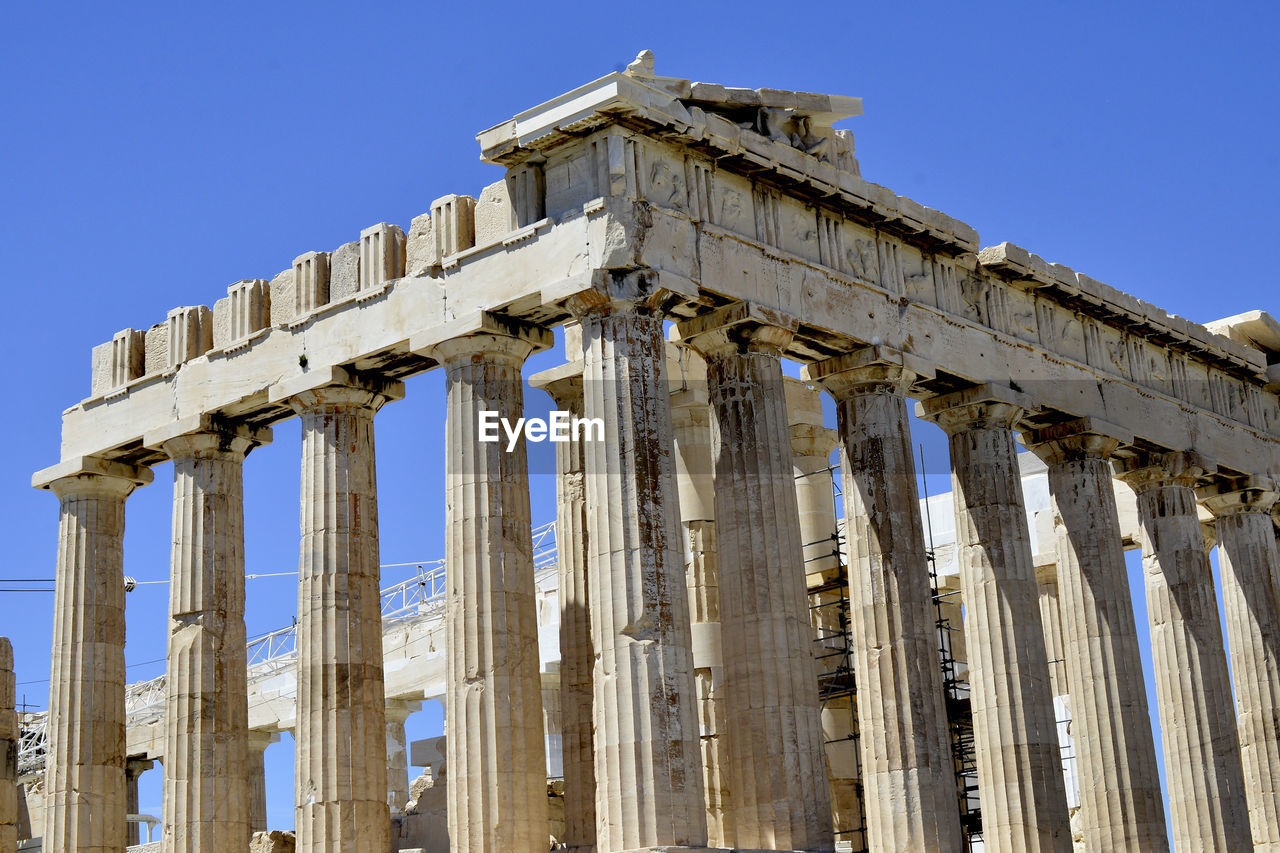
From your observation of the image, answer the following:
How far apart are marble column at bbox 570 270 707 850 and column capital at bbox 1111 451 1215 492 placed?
46.4 ft

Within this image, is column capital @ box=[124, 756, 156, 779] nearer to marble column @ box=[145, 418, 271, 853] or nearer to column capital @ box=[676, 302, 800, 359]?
marble column @ box=[145, 418, 271, 853]

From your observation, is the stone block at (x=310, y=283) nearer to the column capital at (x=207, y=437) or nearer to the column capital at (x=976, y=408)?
the column capital at (x=207, y=437)

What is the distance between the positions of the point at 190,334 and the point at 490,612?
9.62 m

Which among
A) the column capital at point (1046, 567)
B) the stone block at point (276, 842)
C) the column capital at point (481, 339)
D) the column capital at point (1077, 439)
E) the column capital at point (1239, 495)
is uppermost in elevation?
the column capital at point (481, 339)

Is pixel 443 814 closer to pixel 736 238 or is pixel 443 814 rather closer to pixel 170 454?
pixel 170 454

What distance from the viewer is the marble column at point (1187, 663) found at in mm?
37656

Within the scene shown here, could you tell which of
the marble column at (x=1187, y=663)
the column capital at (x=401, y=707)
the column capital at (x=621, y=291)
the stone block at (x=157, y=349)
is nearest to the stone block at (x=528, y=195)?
the column capital at (x=621, y=291)

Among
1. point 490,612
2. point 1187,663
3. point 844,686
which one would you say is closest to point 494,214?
→ point 490,612

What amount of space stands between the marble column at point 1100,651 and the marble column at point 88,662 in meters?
17.6

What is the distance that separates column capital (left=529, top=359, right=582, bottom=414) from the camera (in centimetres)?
3412

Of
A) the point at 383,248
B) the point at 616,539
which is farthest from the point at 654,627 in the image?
the point at 383,248

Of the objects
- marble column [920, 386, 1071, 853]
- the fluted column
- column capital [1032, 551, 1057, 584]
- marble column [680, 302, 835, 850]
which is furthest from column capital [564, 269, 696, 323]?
column capital [1032, 551, 1057, 584]

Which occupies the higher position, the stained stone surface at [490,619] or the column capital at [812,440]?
the column capital at [812,440]

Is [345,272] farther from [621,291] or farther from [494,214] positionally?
[621,291]
